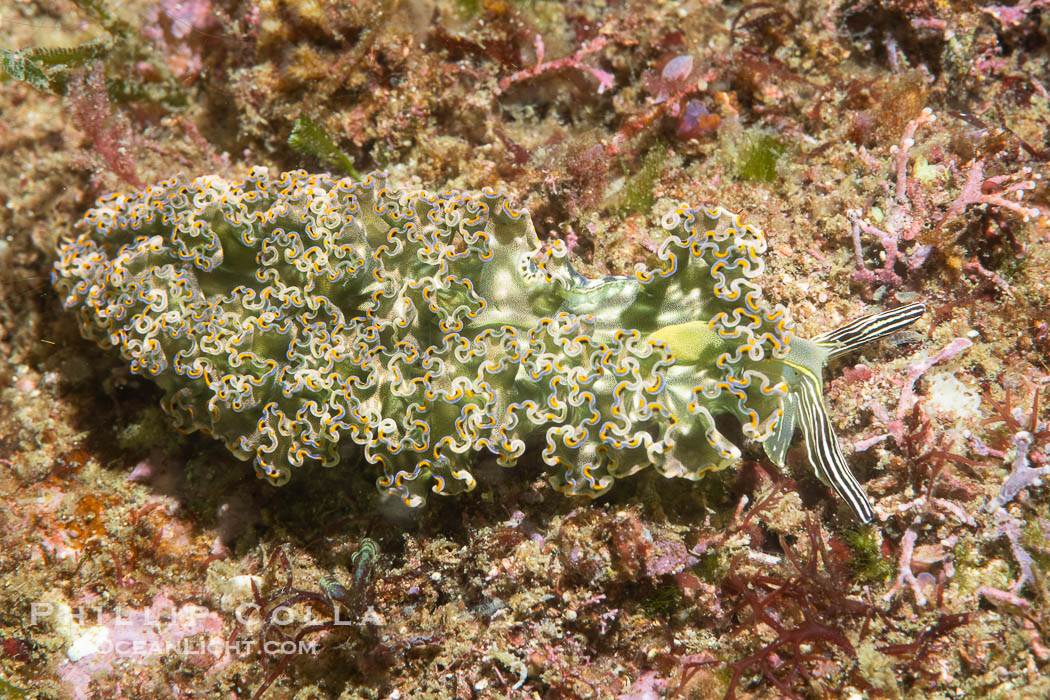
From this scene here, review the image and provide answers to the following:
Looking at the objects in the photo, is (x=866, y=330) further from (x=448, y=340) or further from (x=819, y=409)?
(x=448, y=340)

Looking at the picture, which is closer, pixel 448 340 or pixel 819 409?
pixel 819 409

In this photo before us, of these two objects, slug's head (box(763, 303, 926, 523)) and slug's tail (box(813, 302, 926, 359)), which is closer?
slug's head (box(763, 303, 926, 523))

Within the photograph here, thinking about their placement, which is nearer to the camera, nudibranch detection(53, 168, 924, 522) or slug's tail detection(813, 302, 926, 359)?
nudibranch detection(53, 168, 924, 522)

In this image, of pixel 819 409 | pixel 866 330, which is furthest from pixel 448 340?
pixel 866 330

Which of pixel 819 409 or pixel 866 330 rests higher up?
pixel 866 330

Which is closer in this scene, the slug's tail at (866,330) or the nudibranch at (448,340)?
the nudibranch at (448,340)
